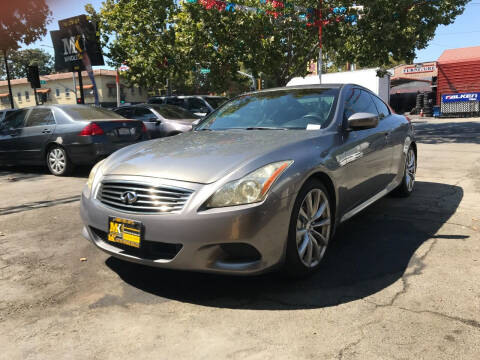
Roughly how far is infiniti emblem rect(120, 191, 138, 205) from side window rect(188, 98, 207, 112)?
12322mm

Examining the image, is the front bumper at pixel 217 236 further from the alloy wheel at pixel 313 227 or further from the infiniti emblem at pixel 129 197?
the alloy wheel at pixel 313 227

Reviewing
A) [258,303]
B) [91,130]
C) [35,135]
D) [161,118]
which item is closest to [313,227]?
[258,303]

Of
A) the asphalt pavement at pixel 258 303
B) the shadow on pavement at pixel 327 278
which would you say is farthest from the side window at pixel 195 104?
the shadow on pavement at pixel 327 278

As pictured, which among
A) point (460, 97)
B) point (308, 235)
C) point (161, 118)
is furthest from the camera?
point (460, 97)

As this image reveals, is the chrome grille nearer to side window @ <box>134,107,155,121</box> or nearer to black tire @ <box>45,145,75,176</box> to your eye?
black tire @ <box>45,145,75,176</box>

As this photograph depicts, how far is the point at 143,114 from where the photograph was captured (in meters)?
11.4

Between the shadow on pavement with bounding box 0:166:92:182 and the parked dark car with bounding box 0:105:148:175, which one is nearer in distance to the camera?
the parked dark car with bounding box 0:105:148:175

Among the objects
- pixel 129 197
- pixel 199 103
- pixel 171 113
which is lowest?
pixel 129 197

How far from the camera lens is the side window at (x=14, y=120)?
28.7ft

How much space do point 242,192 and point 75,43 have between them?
16.1m

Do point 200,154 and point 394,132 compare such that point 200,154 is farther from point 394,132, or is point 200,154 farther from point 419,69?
point 419,69

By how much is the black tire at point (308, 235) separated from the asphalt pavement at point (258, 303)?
0.13 metres

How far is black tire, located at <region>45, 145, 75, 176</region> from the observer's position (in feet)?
26.2

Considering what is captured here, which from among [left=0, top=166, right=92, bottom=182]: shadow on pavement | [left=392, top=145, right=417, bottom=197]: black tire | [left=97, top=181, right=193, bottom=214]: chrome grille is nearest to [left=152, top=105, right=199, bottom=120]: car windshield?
[left=0, top=166, right=92, bottom=182]: shadow on pavement
